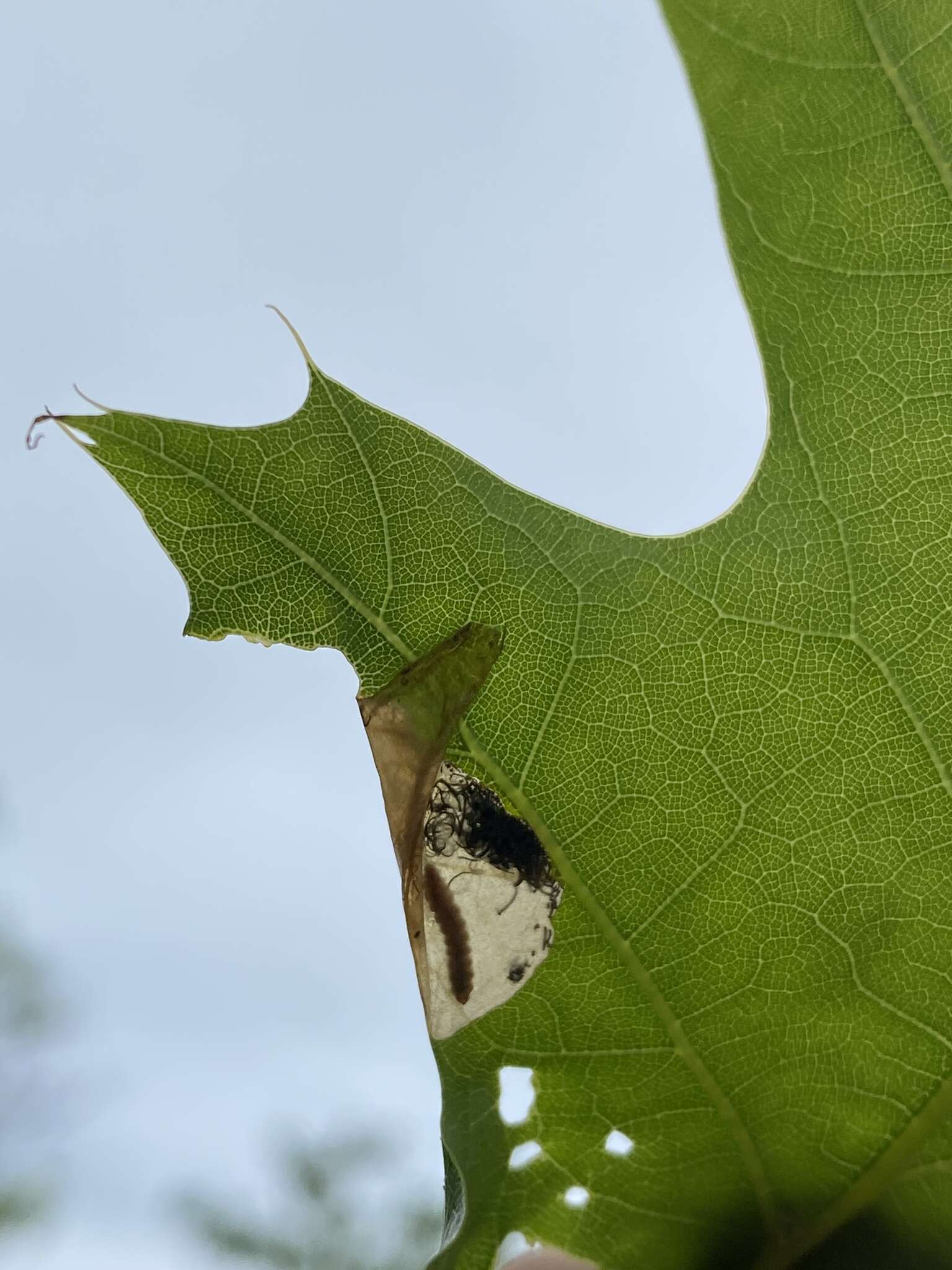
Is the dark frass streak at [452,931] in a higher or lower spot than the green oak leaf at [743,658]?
lower

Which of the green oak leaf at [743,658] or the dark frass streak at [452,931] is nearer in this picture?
the green oak leaf at [743,658]

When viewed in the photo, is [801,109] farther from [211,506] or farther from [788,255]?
[211,506]

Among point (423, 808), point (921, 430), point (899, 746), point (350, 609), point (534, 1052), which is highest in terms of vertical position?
point (921, 430)

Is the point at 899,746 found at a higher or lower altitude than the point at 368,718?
higher

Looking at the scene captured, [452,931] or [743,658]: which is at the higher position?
[743,658]

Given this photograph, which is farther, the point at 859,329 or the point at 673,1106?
the point at 673,1106

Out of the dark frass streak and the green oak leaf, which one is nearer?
the green oak leaf

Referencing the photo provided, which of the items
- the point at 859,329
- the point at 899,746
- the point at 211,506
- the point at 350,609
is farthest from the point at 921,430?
the point at 211,506

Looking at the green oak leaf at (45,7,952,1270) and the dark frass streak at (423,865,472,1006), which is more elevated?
the green oak leaf at (45,7,952,1270)
